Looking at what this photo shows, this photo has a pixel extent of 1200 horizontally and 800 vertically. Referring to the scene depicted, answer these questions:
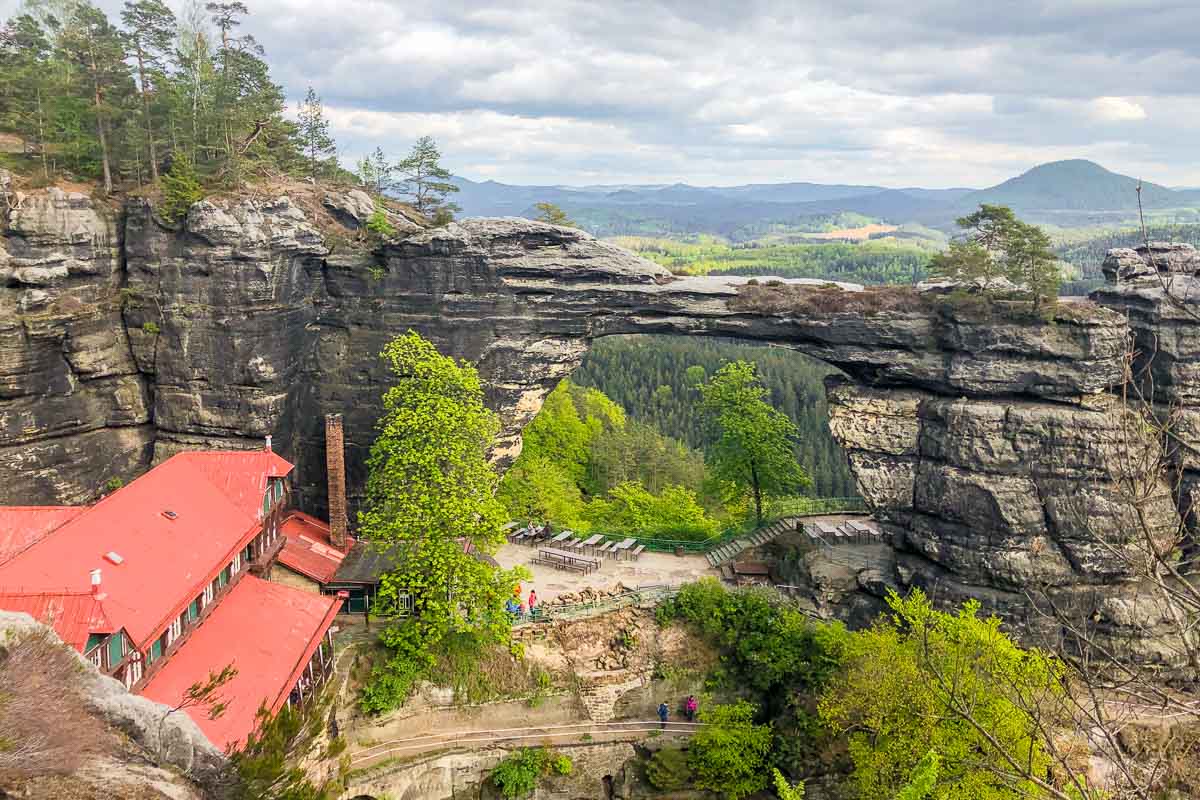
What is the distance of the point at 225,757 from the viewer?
12641mm

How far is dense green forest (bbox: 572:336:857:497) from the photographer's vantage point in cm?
8162

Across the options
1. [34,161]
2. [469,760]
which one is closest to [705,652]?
[469,760]

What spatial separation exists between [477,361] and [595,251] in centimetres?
680

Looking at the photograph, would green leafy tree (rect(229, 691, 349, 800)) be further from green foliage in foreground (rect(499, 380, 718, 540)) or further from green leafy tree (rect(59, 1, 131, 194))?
green leafy tree (rect(59, 1, 131, 194))

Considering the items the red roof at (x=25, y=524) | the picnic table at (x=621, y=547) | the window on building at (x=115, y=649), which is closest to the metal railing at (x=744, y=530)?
the picnic table at (x=621, y=547)

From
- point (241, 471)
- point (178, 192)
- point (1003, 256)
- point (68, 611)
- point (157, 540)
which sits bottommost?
point (68, 611)

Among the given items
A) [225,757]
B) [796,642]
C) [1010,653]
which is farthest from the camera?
[796,642]

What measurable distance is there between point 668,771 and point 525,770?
196 inches

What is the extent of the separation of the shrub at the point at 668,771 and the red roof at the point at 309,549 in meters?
13.5

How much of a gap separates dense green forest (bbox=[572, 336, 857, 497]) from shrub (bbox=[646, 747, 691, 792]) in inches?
1873

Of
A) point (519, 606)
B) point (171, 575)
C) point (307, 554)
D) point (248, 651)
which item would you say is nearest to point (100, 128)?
point (307, 554)

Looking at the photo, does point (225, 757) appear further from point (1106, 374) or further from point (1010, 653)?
point (1106, 374)

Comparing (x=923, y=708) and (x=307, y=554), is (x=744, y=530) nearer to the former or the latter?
(x=923, y=708)

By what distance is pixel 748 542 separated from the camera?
35688 mm
